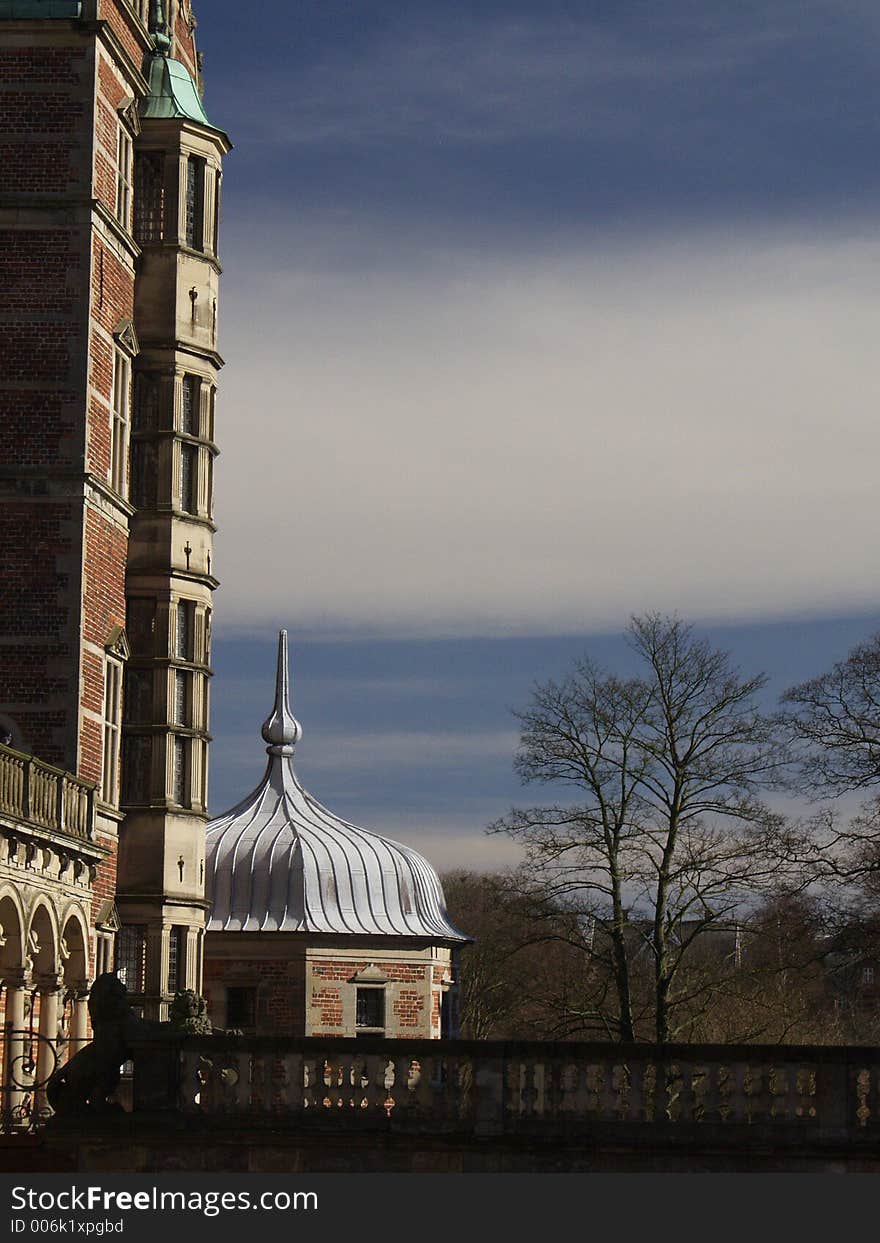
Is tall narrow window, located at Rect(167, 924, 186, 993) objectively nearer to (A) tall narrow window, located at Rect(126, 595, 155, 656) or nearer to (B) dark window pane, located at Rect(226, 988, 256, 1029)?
(A) tall narrow window, located at Rect(126, 595, 155, 656)

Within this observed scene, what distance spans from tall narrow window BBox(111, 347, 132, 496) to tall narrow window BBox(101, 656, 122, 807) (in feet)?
8.88

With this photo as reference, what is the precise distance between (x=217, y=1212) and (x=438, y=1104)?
2765 mm

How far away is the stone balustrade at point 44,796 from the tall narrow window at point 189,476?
21.3 ft

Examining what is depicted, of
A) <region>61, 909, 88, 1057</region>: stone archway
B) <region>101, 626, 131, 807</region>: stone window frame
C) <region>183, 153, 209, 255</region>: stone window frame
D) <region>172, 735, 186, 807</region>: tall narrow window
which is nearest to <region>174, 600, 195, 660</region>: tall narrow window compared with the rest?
<region>172, 735, 186, 807</region>: tall narrow window

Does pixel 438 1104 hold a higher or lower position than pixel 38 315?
lower

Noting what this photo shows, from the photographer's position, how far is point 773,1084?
19.2 m

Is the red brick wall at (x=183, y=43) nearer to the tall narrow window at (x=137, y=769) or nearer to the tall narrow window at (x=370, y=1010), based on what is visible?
the tall narrow window at (x=137, y=769)

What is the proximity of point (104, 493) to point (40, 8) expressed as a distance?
6.94 metres

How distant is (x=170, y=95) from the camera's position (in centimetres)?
3631

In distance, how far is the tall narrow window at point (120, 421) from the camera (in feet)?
112

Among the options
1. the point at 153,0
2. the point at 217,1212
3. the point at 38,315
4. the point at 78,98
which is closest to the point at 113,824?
the point at 38,315

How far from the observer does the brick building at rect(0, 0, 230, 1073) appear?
31594 mm

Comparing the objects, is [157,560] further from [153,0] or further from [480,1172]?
[480,1172]

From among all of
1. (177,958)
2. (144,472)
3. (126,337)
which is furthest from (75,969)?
(126,337)
